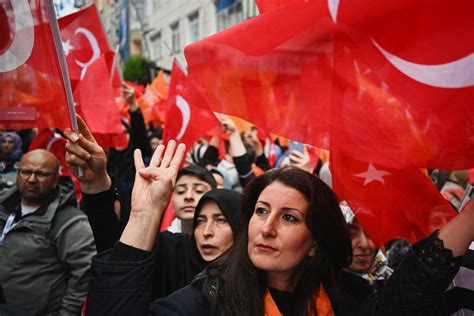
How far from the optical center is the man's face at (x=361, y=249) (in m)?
3.12

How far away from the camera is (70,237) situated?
3445mm

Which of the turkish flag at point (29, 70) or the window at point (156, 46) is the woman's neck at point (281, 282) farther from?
the window at point (156, 46)

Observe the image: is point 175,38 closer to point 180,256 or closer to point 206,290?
point 180,256

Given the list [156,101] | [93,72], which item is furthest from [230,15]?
[93,72]

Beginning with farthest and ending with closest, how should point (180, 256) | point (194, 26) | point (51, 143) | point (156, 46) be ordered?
point (156, 46)
point (194, 26)
point (51, 143)
point (180, 256)

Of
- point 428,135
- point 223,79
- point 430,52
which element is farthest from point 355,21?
point 223,79

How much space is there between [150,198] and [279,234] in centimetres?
46

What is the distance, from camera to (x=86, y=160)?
2.19 m

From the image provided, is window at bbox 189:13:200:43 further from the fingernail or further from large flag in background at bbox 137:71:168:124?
the fingernail

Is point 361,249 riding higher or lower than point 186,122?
lower

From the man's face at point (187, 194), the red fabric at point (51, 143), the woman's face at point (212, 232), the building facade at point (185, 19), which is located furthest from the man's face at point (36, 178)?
the building facade at point (185, 19)

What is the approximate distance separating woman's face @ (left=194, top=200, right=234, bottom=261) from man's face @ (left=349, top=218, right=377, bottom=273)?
28.8 inches

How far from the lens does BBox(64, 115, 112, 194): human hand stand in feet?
7.09

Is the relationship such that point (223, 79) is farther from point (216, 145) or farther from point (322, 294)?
point (216, 145)
